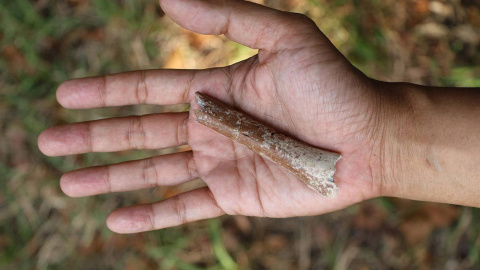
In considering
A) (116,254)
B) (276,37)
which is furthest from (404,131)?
(116,254)

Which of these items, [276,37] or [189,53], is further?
[189,53]

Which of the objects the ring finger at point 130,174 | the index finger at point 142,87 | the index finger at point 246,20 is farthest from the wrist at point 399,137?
the ring finger at point 130,174

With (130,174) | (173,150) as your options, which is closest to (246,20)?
(130,174)

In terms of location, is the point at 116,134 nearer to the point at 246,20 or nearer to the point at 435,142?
the point at 246,20

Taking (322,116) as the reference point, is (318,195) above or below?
below

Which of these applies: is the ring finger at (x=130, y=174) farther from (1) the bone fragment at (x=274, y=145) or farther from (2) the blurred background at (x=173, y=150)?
(2) the blurred background at (x=173, y=150)

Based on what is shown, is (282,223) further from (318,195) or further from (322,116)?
(322,116)

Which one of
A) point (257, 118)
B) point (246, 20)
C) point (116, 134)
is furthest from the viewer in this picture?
point (116, 134)

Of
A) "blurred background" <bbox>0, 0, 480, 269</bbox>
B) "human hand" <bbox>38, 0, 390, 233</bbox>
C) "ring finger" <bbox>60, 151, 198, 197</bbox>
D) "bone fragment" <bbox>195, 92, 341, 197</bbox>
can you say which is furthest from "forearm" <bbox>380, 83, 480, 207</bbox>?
"ring finger" <bbox>60, 151, 198, 197</bbox>
